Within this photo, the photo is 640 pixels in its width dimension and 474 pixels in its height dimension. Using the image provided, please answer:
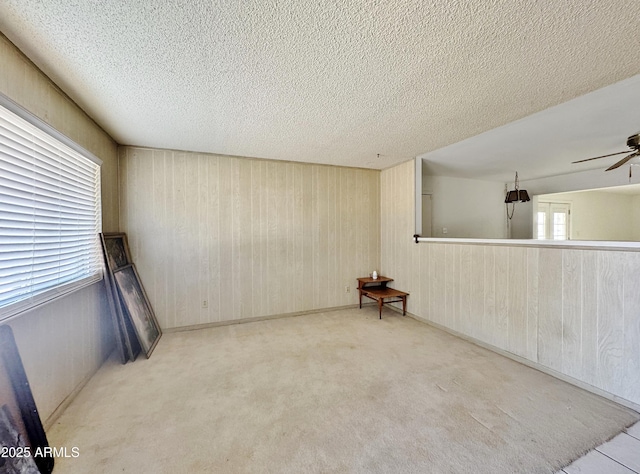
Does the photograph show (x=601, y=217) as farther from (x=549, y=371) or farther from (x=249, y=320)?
(x=249, y=320)

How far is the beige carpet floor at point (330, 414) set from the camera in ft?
4.84

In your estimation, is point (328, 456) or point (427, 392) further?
point (427, 392)

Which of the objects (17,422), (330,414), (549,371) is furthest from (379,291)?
(17,422)

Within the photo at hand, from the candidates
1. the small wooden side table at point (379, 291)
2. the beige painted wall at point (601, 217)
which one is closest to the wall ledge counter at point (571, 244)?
the small wooden side table at point (379, 291)

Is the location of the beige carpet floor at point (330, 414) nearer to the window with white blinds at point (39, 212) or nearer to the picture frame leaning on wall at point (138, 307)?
the picture frame leaning on wall at point (138, 307)

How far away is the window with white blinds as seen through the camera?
148 centimetres

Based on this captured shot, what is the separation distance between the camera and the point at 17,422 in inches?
52.9

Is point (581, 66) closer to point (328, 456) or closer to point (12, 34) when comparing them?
point (328, 456)

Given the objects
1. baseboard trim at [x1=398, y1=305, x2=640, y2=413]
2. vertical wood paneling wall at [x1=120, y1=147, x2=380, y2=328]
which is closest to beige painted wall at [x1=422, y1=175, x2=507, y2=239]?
vertical wood paneling wall at [x1=120, y1=147, x2=380, y2=328]

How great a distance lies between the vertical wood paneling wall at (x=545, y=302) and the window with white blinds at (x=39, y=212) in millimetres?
3930

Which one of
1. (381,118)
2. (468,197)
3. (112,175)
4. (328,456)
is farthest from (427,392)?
(468,197)

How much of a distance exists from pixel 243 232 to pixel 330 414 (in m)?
2.64

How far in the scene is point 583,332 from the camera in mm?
2176

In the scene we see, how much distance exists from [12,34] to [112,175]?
182 cm
